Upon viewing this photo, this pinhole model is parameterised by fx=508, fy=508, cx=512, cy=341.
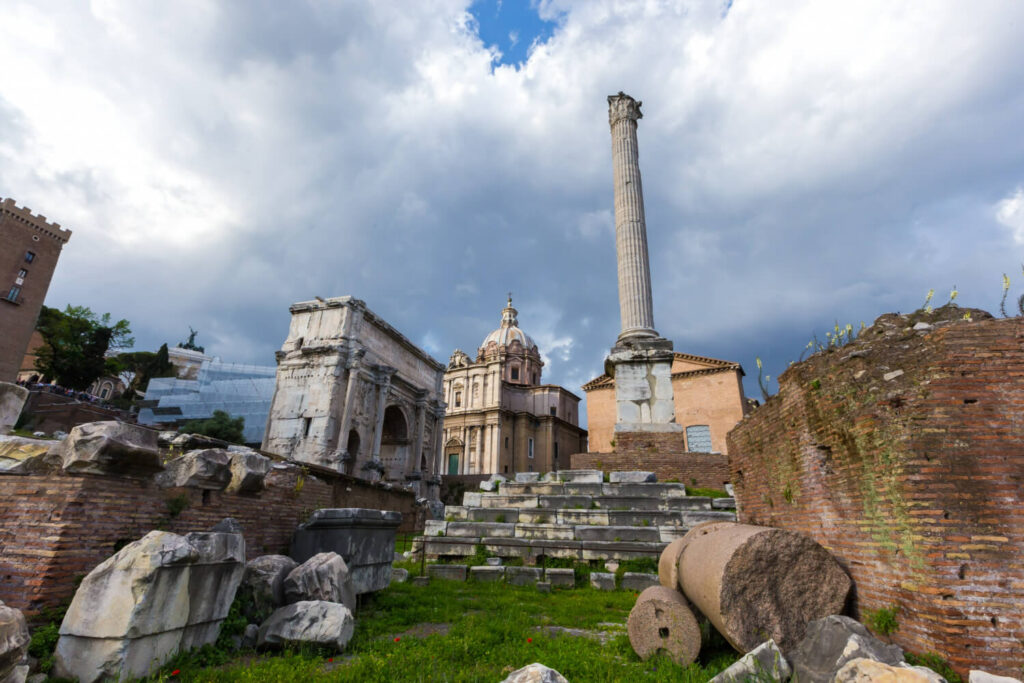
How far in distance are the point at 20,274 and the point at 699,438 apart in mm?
47509

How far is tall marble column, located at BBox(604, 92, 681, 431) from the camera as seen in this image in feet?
42.6

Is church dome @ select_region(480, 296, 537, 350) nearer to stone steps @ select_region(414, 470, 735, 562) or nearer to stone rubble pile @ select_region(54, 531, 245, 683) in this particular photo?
stone steps @ select_region(414, 470, 735, 562)

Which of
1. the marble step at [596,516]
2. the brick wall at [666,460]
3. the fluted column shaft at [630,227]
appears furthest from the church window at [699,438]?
the marble step at [596,516]

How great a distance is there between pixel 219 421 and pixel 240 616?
99.2 feet

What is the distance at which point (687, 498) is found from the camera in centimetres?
996

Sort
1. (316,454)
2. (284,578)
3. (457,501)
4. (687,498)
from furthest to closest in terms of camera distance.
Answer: (457,501), (316,454), (687,498), (284,578)

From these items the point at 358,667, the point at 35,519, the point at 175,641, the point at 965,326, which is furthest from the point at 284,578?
the point at 965,326

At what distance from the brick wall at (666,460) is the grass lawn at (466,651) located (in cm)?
592

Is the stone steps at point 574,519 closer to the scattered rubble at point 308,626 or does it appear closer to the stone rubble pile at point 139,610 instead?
the scattered rubble at point 308,626

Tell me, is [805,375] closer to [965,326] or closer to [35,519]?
[965,326]

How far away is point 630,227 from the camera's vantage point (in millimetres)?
16547

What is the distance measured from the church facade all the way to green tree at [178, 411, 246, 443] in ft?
51.0

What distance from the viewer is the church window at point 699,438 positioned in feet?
97.7

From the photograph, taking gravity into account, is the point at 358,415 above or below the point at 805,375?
above
